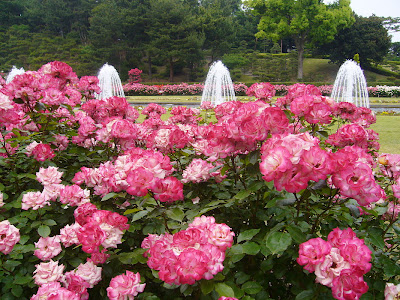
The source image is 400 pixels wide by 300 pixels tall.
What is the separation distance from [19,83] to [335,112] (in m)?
1.68

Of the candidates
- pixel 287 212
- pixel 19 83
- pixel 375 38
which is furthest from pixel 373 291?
pixel 375 38

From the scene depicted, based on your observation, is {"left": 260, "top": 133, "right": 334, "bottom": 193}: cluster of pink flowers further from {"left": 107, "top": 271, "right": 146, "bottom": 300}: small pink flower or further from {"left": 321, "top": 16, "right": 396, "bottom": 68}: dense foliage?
{"left": 321, "top": 16, "right": 396, "bottom": 68}: dense foliage

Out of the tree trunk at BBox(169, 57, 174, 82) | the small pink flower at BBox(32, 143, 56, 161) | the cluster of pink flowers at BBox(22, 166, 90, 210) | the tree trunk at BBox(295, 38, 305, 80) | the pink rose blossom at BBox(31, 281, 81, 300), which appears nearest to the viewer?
the pink rose blossom at BBox(31, 281, 81, 300)

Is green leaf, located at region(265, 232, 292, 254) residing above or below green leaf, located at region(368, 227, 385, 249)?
above

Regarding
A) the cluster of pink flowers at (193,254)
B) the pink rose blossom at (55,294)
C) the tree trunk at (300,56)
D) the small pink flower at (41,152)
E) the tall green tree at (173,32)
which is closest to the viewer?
the cluster of pink flowers at (193,254)

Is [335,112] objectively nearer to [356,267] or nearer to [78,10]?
[356,267]

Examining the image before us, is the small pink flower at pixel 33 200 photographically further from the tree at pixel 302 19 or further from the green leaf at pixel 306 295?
the tree at pixel 302 19

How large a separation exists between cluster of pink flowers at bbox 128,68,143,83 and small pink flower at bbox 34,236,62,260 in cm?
2200

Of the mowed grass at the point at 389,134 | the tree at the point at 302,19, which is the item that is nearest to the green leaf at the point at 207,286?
the mowed grass at the point at 389,134

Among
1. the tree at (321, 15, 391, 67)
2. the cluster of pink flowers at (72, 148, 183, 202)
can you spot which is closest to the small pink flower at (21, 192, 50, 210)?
the cluster of pink flowers at (72, 148, 183, 202)

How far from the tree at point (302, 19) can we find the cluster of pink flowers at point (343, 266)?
24.1m

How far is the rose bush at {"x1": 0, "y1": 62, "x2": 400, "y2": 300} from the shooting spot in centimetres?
76

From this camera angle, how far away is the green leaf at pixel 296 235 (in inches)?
34.1

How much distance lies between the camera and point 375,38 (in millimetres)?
24297
